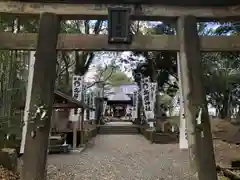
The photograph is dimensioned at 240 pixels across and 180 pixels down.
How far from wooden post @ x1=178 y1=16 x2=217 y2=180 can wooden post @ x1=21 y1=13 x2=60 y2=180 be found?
195 cm

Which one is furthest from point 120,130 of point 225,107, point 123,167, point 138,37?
point 138,37

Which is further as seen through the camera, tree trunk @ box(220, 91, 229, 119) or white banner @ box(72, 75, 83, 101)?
tree trunk @ box(220, 91, 229, 119)

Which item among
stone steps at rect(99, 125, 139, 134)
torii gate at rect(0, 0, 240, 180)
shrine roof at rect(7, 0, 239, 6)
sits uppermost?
shrine roof at rect(7, 0, 239, 6)

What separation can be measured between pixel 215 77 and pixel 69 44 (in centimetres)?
1467

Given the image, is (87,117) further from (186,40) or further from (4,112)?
(186,40)

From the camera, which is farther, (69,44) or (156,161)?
(156,161)

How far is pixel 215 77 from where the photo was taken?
60.0ft

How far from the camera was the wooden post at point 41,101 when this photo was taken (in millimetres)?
4254

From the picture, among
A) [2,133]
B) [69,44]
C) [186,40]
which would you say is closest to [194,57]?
[186,40]

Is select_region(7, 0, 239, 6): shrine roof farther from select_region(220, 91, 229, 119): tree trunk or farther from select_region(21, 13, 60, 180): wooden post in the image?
select_region(220, 91, 229, 119): tree trunk

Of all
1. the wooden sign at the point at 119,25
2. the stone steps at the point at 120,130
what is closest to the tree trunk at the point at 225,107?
the stone steps at the point at 120,130

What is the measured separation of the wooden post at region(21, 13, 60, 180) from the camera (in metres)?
4.25

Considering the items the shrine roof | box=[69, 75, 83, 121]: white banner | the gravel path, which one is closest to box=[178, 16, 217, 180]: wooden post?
the shrine roof

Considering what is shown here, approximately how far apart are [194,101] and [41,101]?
216cm
